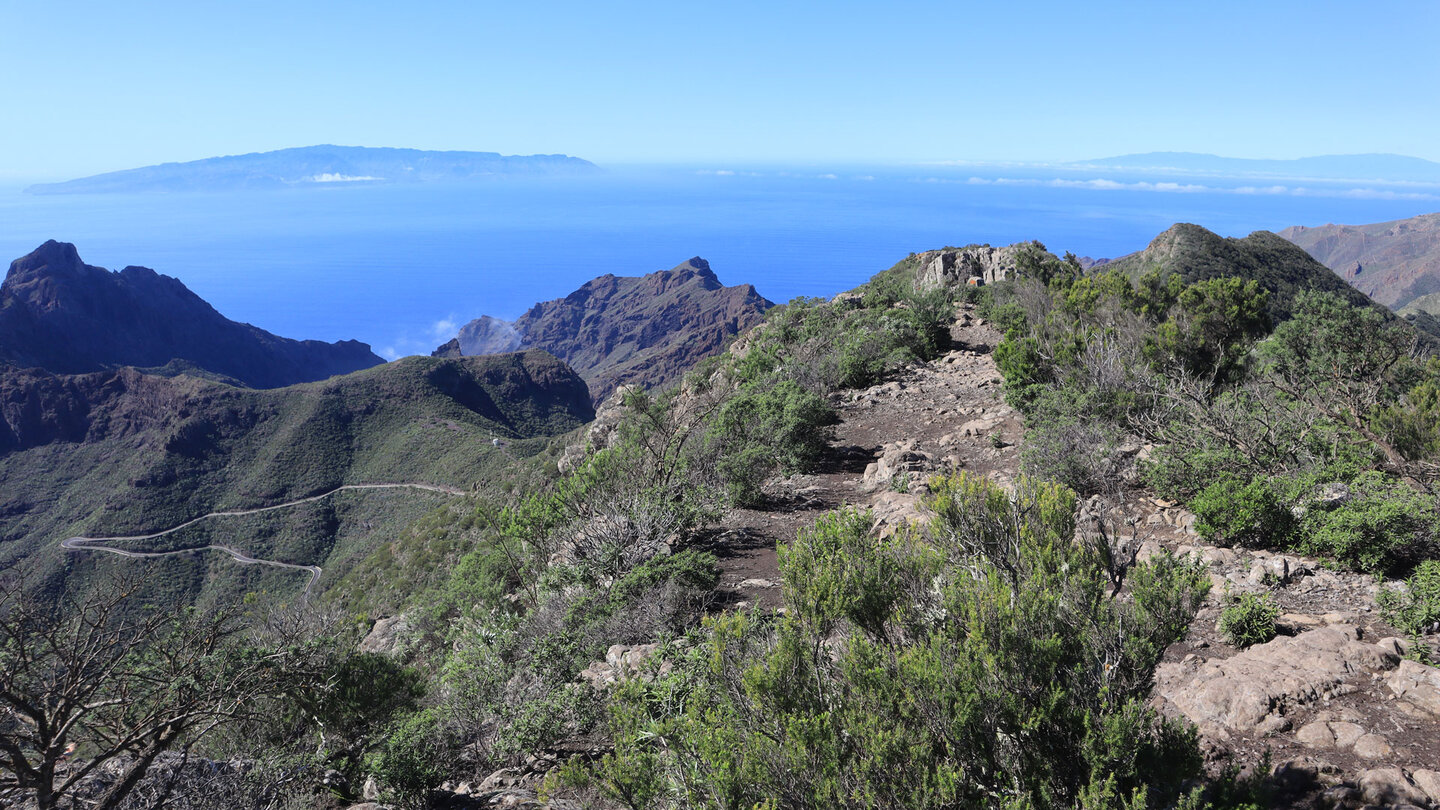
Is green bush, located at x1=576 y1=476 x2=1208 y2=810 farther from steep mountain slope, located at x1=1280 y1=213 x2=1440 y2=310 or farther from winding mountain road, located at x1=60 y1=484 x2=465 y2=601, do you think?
steep mountain slope, located at x1=1280 y1=213 x2=1440 y2=310

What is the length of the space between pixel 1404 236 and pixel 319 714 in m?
245

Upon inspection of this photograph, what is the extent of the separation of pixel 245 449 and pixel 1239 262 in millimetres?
75993

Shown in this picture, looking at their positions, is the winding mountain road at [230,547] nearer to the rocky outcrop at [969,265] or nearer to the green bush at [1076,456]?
the rocky outcrop at [969,265]

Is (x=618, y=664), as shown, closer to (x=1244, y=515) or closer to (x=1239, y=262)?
(x=1244, y=515)

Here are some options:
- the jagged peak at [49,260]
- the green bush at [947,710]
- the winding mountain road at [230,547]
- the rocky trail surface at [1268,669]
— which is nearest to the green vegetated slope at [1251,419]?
the rocky trail surface at [1268,669]

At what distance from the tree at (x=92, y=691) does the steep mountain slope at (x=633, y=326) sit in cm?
8577

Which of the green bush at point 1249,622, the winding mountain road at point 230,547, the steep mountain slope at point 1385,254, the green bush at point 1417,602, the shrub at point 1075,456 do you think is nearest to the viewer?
the green bush at point 1417,602

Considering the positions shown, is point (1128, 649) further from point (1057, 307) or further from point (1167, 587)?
point (1057, 307)

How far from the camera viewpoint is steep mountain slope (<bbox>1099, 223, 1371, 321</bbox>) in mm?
36812

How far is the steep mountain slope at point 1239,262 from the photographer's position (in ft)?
121

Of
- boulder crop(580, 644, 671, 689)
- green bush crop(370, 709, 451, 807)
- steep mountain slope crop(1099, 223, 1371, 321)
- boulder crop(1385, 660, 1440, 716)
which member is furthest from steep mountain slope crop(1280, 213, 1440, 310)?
green bush crop(370, 709, 451, 807)

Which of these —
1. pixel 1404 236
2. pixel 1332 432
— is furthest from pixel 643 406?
pixel 1404 236

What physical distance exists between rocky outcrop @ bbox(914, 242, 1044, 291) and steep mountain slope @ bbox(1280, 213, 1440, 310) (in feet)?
476

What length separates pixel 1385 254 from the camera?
157750mm
